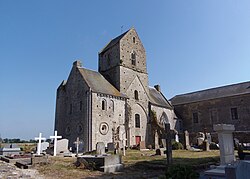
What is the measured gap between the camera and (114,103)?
25.4m

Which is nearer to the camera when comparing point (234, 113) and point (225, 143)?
point (225, 143)

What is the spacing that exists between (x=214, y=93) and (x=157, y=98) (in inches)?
377

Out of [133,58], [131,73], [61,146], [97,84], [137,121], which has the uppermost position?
[133,58]

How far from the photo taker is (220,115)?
1282 inches

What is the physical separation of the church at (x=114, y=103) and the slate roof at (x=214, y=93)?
18.6ft

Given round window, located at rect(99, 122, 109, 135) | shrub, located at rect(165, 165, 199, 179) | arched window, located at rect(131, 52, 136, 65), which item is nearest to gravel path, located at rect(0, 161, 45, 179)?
shrub, located at rect(165, 165, 199, 179)

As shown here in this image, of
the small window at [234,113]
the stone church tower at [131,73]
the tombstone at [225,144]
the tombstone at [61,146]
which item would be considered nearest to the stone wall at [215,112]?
the small window at [234,113]

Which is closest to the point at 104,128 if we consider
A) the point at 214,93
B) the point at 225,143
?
the point at 225,143

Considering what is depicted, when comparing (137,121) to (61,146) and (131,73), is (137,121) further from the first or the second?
(61,146)

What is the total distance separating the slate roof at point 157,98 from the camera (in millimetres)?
32694

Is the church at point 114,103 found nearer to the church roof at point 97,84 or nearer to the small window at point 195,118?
the church roof at point 97,84

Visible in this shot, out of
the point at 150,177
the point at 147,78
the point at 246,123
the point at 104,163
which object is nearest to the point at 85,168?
the point at 104,163

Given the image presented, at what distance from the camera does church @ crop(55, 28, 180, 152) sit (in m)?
23.2

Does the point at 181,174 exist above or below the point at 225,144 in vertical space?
below
